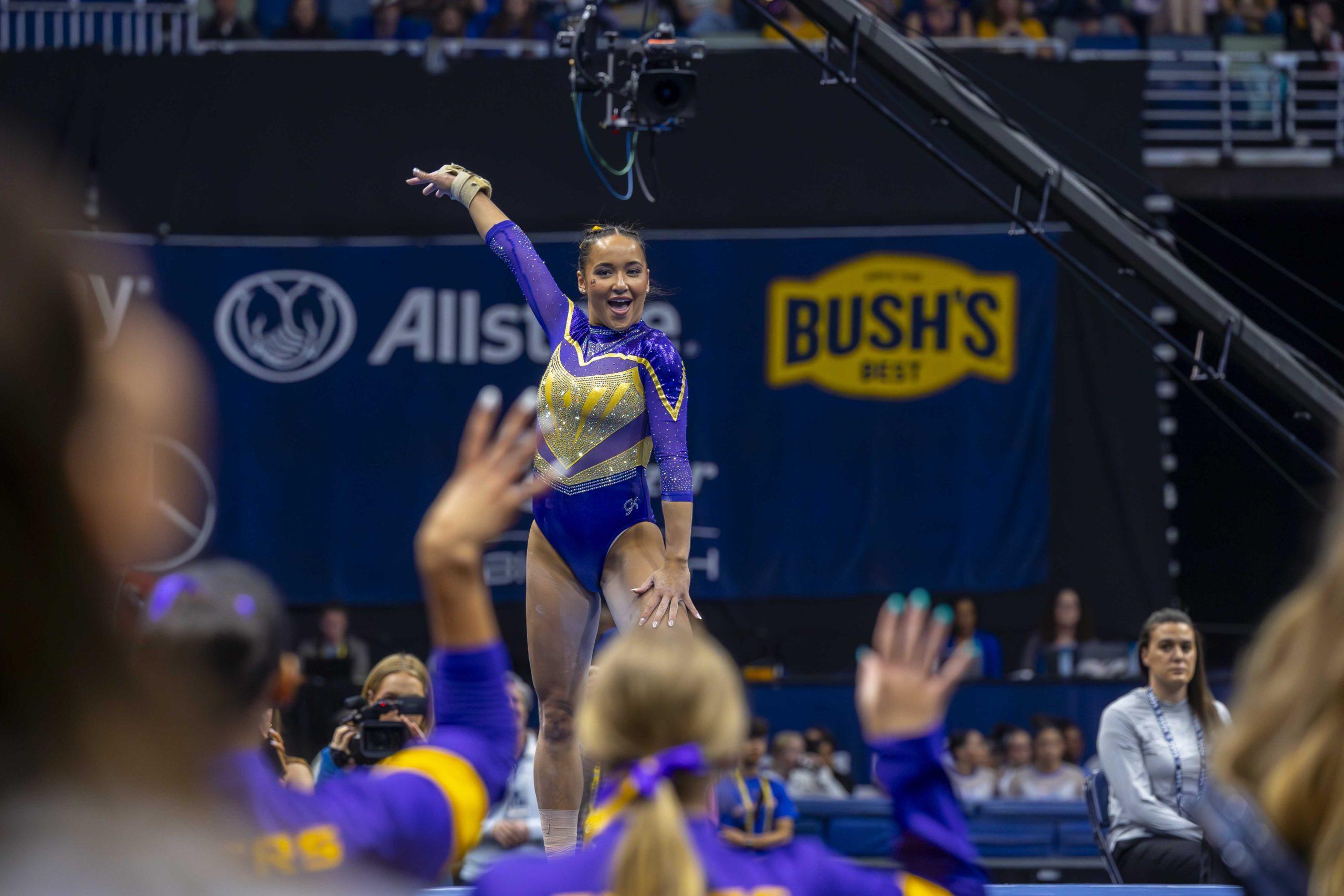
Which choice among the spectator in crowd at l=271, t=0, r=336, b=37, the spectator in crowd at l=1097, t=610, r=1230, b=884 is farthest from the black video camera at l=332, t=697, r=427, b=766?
the spectator in crowd at l=271, t=0, r=336, b=37

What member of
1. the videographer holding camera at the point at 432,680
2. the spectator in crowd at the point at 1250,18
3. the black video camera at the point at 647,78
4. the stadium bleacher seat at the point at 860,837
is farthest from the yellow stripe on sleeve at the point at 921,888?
the spectator in crowd at the point at 1250,18

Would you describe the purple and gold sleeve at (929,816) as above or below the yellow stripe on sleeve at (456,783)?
Result: below

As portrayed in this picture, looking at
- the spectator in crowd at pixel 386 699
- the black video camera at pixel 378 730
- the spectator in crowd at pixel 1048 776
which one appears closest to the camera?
the black video camera at pixel 378 730

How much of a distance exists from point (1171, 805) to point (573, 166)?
7.02 meters

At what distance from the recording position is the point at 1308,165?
38.9ft

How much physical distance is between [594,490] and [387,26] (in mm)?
8775

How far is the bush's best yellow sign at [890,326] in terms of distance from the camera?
1112 centimetres

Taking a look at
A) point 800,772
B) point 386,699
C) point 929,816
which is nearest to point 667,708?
point 929,816

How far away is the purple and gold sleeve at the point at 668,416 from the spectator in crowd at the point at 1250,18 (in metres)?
10.2

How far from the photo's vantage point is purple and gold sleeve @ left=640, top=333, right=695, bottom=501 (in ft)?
14.5

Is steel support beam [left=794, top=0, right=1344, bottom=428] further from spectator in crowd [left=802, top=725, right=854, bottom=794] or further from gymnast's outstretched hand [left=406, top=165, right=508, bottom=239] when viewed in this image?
spectator in crowd [left=802, top=725, right=854, bottom=794]

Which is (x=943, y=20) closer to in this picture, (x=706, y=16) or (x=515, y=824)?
(x=706, y=16)

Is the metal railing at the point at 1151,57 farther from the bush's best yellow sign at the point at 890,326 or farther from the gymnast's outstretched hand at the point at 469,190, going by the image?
the gymnast's outstretched hand at the point at 469,190

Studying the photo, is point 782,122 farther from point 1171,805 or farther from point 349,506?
point 1171,805
